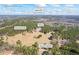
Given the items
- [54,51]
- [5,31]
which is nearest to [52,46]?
[54,51]

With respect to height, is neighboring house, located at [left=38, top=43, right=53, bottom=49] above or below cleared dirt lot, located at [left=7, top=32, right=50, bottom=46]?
below

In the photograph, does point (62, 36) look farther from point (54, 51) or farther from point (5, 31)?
point (5, 31)

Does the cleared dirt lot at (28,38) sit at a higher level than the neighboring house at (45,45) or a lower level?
higher

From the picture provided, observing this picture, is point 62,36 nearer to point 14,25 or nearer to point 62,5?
point 62,5

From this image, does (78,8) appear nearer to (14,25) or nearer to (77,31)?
(77,31)

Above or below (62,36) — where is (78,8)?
above
